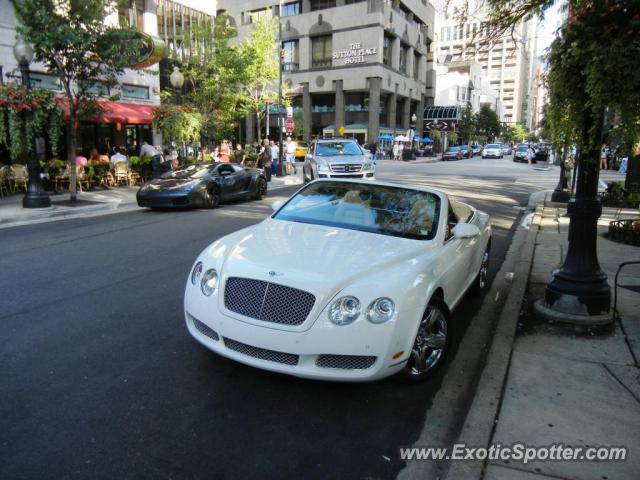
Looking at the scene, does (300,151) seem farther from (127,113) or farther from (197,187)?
(197,187)

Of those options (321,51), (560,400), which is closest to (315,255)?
(560,400)

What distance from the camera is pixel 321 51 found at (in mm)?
61469

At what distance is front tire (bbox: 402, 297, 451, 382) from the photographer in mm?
3768

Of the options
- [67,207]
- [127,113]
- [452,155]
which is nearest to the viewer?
[67,207]

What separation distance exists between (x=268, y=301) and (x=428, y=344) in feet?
4.40

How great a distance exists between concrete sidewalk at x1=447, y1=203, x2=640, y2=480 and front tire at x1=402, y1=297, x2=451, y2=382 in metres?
0.40

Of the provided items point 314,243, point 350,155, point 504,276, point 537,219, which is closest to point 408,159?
point 350,155

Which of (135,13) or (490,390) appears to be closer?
(490,390)

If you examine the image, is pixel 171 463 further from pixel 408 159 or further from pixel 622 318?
pixel 408 159

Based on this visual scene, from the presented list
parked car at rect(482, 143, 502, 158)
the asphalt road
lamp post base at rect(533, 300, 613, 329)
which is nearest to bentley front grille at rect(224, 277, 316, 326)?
the asphalt road

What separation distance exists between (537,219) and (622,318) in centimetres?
741

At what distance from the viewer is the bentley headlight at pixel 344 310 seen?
129 inches

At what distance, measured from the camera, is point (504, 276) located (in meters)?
7.12

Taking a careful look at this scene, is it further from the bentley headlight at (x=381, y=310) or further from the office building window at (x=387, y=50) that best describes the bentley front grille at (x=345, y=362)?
the office building window at (x=387, y=50)
